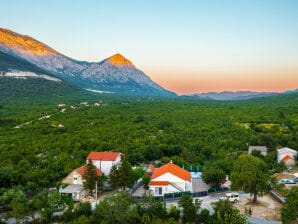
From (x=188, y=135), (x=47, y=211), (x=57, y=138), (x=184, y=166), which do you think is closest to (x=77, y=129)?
(x=57, y=138)

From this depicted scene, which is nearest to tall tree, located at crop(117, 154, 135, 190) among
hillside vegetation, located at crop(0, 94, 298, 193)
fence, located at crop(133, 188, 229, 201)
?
fence, located at crop(133, 188, 229, 201)

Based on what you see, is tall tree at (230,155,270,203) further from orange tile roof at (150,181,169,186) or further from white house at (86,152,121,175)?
white house at (86,152,121,175)

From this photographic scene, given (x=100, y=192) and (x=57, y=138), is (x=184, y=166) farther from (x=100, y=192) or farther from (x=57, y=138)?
(x=57, y=138)

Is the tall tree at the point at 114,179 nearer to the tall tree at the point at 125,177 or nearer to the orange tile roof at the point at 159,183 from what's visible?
the tall tree at the point at 125,177

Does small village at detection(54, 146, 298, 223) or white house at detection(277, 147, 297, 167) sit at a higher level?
white house at detection(277, 147, 297, 167)

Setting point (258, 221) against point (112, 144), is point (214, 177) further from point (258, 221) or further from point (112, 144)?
point (112, 144)

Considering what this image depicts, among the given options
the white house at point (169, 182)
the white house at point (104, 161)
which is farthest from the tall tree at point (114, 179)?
the white house at point (104, 161)

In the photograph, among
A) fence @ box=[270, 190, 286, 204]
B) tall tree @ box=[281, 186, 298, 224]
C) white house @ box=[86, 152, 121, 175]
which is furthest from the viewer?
white house @ box=[86, 152, 121, 175]
